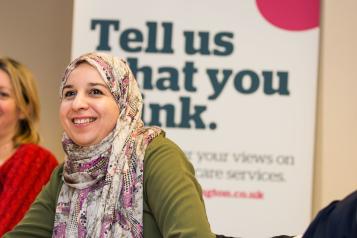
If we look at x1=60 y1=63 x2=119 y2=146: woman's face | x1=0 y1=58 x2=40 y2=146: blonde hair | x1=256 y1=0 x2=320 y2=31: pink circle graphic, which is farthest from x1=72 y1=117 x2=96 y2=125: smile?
x1=256 y1=0 x2=320 y2=31: pink circle graphic

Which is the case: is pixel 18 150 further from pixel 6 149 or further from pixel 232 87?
pixel 232 87

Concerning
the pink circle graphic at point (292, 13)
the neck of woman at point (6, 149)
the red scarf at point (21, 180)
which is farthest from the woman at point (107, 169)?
the pink circle graphic at point (292, 13)

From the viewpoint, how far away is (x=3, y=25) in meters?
4.04

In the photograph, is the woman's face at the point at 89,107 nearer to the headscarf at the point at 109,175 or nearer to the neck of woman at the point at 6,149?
the headscarf at the point at 109,175

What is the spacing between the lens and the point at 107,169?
182cm

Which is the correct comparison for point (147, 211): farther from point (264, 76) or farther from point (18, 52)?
point (18, 52)

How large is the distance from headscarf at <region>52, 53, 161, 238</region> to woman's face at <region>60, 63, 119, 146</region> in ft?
0.06

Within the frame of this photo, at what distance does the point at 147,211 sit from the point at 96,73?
1.40ft

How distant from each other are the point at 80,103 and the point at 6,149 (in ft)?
4.02

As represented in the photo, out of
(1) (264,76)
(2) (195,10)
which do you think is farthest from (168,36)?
(1) (264,76)

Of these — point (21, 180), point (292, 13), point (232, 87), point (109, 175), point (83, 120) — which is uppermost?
point (292, 13)

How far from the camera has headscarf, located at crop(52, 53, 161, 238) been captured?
1765 millimetres

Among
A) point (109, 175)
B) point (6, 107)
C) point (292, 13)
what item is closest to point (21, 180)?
point (6, 107)

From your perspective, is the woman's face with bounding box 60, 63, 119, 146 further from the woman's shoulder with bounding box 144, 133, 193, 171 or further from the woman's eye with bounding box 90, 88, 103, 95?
the woman's shoulder with bounding box 144, 133, 193, 171
